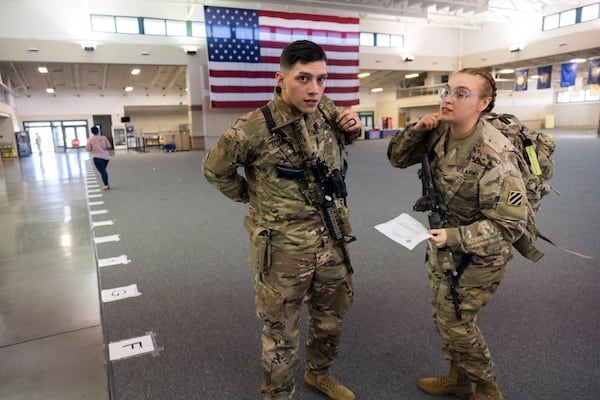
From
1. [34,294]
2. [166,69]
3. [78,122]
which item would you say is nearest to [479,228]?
[34,294]

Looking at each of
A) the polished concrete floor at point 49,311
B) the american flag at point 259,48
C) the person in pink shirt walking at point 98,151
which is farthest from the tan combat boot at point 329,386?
the american flag at point 259,48

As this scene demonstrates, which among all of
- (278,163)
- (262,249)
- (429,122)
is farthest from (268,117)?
(429,122)

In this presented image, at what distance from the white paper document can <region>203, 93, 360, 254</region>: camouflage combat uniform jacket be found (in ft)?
0.92

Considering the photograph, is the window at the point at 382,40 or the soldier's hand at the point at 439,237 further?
the window at the point at 382,40

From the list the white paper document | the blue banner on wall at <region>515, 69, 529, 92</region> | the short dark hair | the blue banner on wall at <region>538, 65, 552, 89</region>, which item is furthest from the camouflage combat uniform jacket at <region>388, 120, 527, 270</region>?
the blue banner on wall at <region>515, 69, 529, 92</region>

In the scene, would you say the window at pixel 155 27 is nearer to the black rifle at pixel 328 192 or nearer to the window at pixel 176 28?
the window at pixel 176 28

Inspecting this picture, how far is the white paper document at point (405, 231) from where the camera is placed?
148 cm

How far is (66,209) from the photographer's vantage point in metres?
6.50

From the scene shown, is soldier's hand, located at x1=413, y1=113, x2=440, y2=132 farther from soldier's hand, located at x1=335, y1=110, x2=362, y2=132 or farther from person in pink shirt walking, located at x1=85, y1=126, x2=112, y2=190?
person in pink shirt walking, located at x1=85, y1=126, x2=112, y2=190

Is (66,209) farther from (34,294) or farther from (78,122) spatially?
(78,122)

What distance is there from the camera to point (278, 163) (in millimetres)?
1580

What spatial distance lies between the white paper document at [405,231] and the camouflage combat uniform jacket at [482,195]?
111 millimetres

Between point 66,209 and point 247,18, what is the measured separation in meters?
13.5

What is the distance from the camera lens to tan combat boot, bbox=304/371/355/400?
1.90 metres
